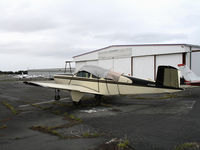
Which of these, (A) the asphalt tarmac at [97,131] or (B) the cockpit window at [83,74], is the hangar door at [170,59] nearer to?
(B) the cockpit window at [83,74]

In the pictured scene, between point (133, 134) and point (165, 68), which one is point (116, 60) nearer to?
point (165, 68)

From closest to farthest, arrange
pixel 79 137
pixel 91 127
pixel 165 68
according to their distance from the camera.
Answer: pixel 79 137
pixel 91 127
pixel 165 68

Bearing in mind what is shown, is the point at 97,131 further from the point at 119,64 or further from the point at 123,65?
the point at 119,64

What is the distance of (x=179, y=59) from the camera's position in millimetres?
19500

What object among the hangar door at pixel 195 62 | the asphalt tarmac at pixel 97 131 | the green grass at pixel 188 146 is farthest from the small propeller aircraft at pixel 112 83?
the hangar door at pixel 195 62

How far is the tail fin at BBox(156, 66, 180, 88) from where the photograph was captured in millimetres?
8680

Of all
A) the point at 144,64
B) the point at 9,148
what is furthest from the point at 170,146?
the point at 144,64

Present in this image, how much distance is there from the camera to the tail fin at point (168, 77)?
868cm

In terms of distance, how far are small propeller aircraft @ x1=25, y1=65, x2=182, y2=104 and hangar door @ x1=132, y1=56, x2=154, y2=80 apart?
1322 centimetres

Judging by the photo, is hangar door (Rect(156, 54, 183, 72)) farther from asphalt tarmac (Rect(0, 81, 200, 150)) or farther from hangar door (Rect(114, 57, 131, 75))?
asphalt tarmac (Rect(0, 81, 200, 150))

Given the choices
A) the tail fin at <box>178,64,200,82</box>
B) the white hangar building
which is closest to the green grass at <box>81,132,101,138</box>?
the tail fin at <box>178,64,200,82</box>

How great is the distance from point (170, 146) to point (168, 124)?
A: 6.06ft

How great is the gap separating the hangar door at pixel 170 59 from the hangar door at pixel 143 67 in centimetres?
104

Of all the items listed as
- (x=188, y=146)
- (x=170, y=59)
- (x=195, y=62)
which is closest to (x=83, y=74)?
(x=188, y=146)
